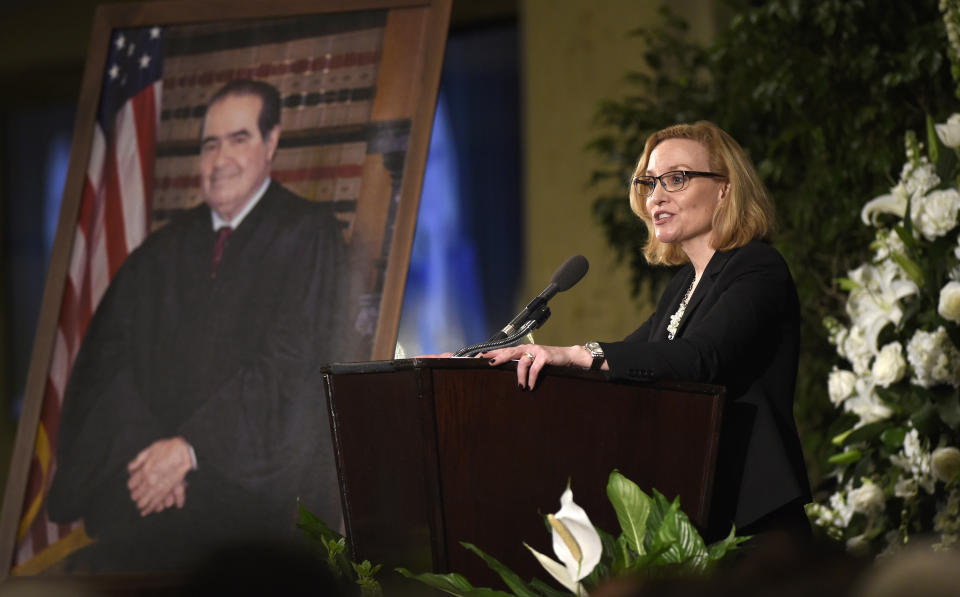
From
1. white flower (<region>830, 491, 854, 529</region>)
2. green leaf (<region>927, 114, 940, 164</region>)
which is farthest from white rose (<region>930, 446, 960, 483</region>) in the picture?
green leaf (<region>927, 114, 940, 164</region>)

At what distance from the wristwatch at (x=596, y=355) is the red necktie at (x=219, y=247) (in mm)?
1538

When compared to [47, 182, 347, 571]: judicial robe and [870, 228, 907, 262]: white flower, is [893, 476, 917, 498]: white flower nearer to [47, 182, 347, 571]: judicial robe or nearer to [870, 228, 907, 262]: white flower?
[870, 228, 907, 262]: white flower

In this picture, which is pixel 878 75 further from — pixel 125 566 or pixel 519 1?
pixel 519 1

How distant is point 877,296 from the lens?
262 cm

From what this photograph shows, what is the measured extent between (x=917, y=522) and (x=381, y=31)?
1.77 metres

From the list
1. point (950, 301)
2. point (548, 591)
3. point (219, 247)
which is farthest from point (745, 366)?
point (219, 247)

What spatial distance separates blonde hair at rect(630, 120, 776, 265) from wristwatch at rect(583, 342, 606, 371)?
15.3 inches

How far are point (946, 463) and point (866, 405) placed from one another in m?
0.26

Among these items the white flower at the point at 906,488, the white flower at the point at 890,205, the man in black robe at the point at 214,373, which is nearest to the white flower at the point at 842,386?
the white flower at the point at 906,488

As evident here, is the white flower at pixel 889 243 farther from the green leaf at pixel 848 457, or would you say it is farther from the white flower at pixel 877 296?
the green leaf at pixel 848 457

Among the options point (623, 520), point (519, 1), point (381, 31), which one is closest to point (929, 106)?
point (381, 31)

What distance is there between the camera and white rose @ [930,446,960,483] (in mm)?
2383

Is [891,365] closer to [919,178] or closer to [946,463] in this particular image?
[946,463]

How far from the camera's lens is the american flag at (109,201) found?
2861 mm
